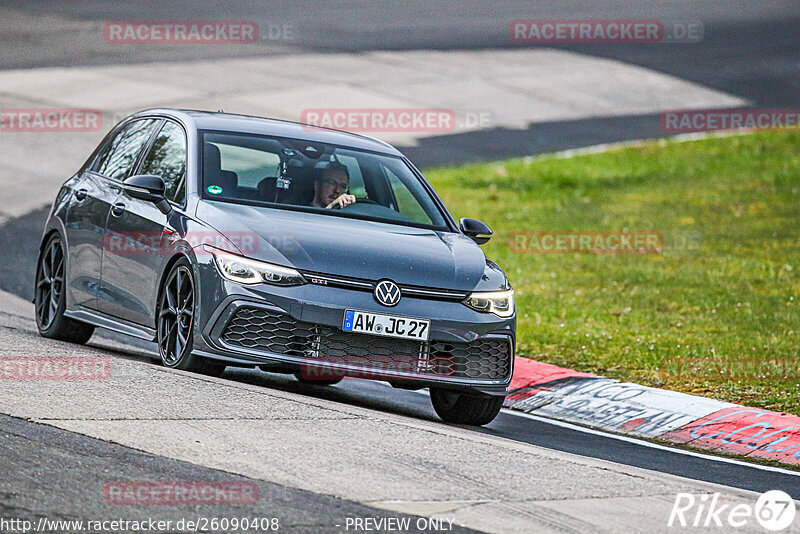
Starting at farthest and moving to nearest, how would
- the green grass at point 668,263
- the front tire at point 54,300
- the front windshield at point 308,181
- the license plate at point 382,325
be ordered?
the green grass at point 668,263
the front tire at point 54,300
the front windshield at point 308,181
the license plate at point 382,325

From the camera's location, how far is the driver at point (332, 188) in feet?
30.8

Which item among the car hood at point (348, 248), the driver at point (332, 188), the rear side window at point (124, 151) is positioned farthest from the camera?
the rear side window at point (124, 151)

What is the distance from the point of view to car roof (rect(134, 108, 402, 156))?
9.82 m

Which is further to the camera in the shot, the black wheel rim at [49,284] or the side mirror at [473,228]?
the black wheel rim at [49,284]

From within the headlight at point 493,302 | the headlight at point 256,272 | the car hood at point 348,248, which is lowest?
the headlight at point 493,302

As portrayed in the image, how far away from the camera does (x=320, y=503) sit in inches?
240

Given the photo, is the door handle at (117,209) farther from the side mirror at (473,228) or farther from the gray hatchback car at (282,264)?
the side mirror at (473,228)

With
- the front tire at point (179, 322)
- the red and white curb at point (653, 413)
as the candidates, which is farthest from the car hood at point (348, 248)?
the red and white curb at point (653, 413)

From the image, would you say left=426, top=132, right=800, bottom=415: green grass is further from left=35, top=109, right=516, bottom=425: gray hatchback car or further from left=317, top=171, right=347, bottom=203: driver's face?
left=317, top=171, right=347, bottom=203: driver's face

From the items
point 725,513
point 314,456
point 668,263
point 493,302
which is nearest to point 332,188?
point 493,302

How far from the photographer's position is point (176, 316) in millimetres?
8883

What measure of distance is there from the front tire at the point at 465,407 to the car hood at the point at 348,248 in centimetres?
77

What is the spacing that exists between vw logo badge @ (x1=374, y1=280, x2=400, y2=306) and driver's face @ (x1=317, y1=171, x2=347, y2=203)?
3.95 ft

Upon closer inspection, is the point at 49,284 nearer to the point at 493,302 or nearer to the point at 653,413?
the point at 493,302
